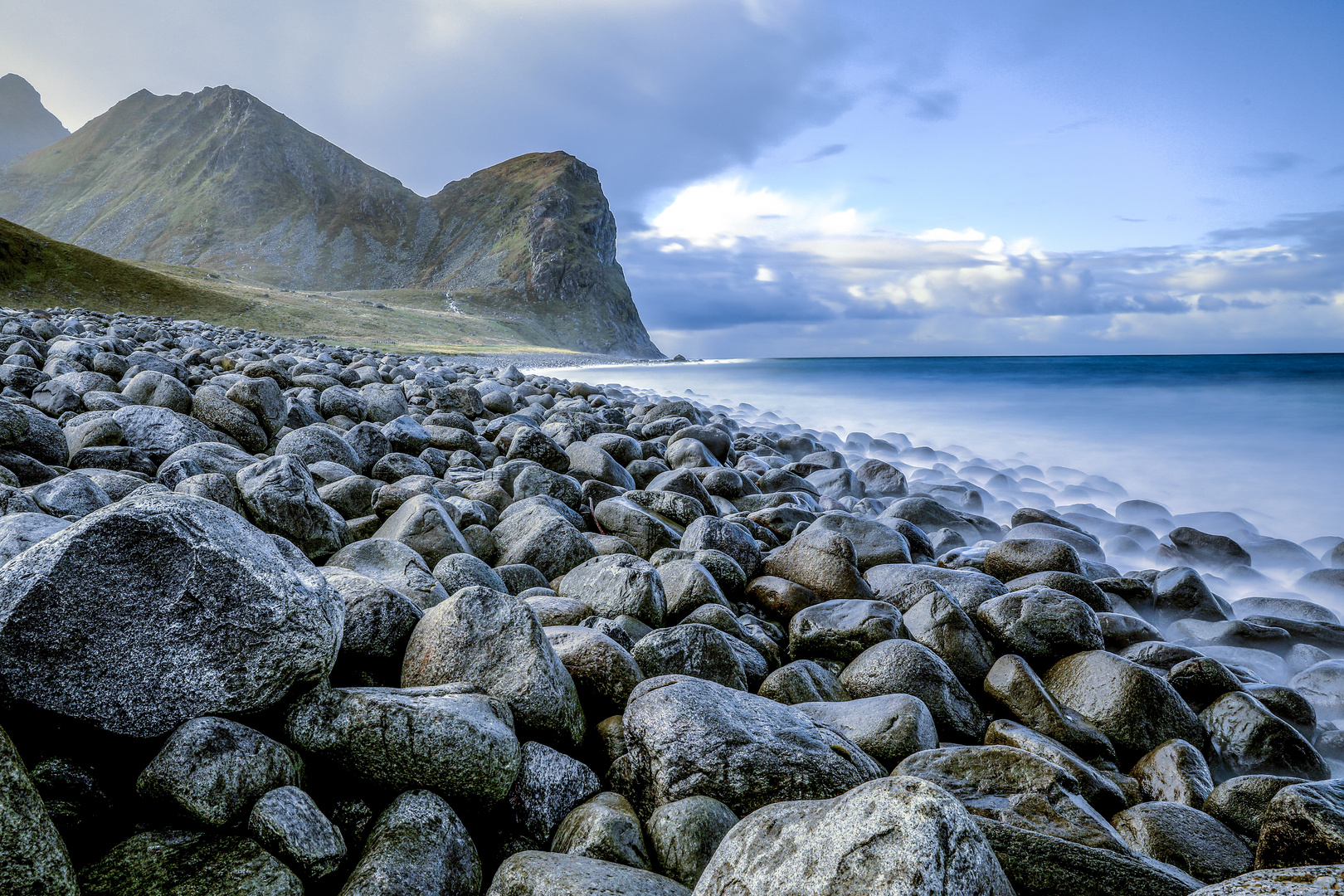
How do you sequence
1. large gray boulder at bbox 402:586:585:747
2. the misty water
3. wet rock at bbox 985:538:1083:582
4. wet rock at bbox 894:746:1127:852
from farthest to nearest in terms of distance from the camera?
the misty water
wet rock at bbox 985:538:1083:582
large gray boulder at bbox 402:586:585:747
wet rock at bbox 894:746:1127:852

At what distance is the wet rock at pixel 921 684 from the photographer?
11.2 feet

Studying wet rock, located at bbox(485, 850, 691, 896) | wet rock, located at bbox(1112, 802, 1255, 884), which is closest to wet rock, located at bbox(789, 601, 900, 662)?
wet rock, located at bbox(1112, 802, 1255, 884)

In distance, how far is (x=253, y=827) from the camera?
5.55 feet

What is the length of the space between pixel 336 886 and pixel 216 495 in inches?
104

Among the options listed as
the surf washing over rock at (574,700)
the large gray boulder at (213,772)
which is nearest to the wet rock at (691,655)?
the surf washing over rock at (574,700)

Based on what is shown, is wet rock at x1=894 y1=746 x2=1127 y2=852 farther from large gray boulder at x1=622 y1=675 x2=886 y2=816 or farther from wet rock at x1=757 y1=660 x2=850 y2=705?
wet rock at x1=757 y1=660 x2=850 y2=705

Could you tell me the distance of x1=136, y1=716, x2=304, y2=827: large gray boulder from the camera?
5.42 ft

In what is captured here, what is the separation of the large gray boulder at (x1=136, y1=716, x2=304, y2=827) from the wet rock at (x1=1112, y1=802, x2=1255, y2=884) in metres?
2.95

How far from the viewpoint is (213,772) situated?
66.5 inches

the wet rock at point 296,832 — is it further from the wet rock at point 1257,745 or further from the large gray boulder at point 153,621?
the wet rock at point 1257,745

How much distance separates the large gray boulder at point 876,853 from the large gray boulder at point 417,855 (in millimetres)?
721

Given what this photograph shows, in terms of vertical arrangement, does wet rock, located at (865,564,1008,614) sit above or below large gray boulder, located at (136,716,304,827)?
below

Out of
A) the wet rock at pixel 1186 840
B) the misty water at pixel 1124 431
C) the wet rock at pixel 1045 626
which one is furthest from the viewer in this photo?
the misty water at pixel 1124 431

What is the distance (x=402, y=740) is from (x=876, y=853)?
1.34 meters
